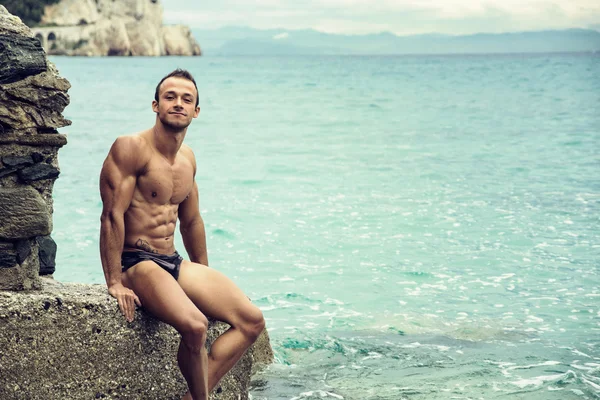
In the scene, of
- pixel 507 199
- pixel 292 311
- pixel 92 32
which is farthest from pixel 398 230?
pixel 92 32

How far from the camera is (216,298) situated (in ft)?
15.7

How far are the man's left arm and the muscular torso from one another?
7.8 inches

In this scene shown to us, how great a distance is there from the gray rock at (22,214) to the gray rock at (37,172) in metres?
0.06

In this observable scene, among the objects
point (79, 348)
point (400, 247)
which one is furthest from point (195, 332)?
point (400, 247)

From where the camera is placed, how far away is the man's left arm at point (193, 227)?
17.1ft

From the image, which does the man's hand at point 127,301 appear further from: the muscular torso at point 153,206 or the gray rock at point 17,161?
the gray rock at point 17,161

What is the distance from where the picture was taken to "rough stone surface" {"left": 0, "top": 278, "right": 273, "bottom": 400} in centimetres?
452

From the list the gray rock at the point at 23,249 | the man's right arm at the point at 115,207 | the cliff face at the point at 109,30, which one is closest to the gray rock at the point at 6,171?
the gray rock at the point at 23,249

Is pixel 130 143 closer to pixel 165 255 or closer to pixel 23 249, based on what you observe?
pixel 165 255

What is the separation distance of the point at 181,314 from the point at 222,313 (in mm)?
338

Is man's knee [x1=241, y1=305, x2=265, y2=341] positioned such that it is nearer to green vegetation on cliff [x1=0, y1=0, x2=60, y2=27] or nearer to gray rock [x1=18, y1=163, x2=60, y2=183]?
gray rock [x1=18, y1=163, x2=60, y2=183]

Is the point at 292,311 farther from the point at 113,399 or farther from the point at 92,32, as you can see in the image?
the point at 92,32

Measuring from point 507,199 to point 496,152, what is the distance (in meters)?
7.73

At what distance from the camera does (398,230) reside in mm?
13414
